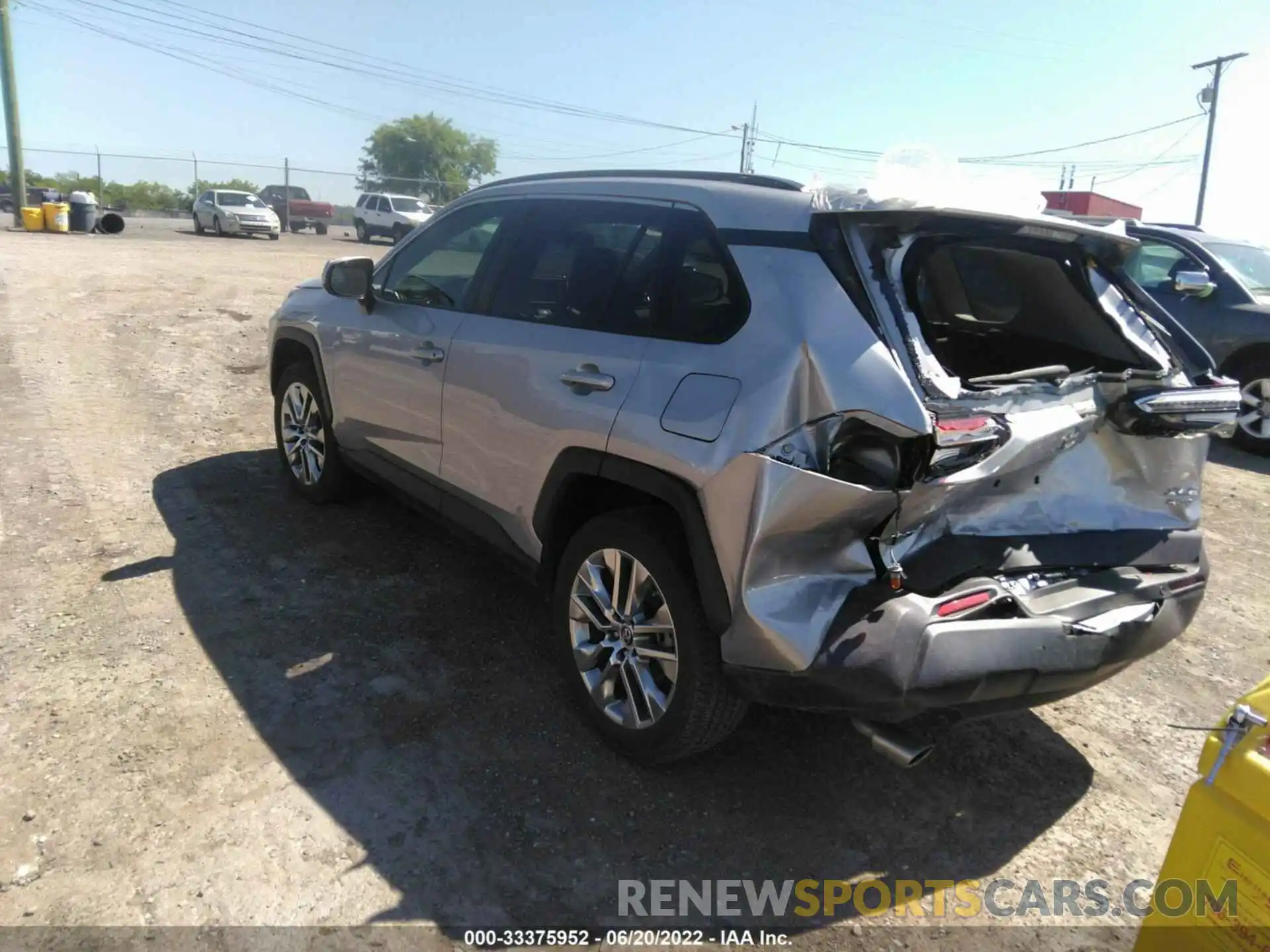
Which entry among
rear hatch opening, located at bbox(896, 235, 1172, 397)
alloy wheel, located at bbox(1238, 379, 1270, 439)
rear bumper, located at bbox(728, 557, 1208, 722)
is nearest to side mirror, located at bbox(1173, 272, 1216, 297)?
alloy wheel, located at bbox(1238, 379, 1270, 439)

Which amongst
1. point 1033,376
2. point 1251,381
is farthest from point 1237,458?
point 1033,376

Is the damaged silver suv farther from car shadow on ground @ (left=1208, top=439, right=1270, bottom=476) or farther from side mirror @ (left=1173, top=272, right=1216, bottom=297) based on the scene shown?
side mirror @ (left=1173, top=272, right=1216, bottom=297)

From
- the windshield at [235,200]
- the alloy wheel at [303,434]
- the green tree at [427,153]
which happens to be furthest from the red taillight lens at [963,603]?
the green tree at [427,153]

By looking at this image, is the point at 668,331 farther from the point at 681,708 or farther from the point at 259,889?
the point at 259,889

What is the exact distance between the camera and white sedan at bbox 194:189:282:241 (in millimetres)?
29453

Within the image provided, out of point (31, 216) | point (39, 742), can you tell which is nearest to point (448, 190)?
point (31, 216)

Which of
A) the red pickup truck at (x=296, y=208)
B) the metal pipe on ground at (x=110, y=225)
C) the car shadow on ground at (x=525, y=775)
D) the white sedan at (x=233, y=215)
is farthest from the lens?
the red pickup truck at (x=296, y=208)

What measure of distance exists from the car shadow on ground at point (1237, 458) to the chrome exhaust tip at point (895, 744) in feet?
21.0

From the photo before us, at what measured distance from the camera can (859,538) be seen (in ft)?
8.40

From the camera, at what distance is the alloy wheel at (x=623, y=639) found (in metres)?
2.97

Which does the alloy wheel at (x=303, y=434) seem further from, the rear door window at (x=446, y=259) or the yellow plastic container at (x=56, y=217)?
the yellow plastic container at (x=56, y=217)

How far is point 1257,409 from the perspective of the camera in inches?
318

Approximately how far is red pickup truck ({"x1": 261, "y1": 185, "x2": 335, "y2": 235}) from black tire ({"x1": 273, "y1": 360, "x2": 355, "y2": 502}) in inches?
1344

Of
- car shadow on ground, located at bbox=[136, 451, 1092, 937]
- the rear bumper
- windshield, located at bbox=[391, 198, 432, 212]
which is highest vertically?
windshield, located at bbox=[391, 198, 432, 212]
